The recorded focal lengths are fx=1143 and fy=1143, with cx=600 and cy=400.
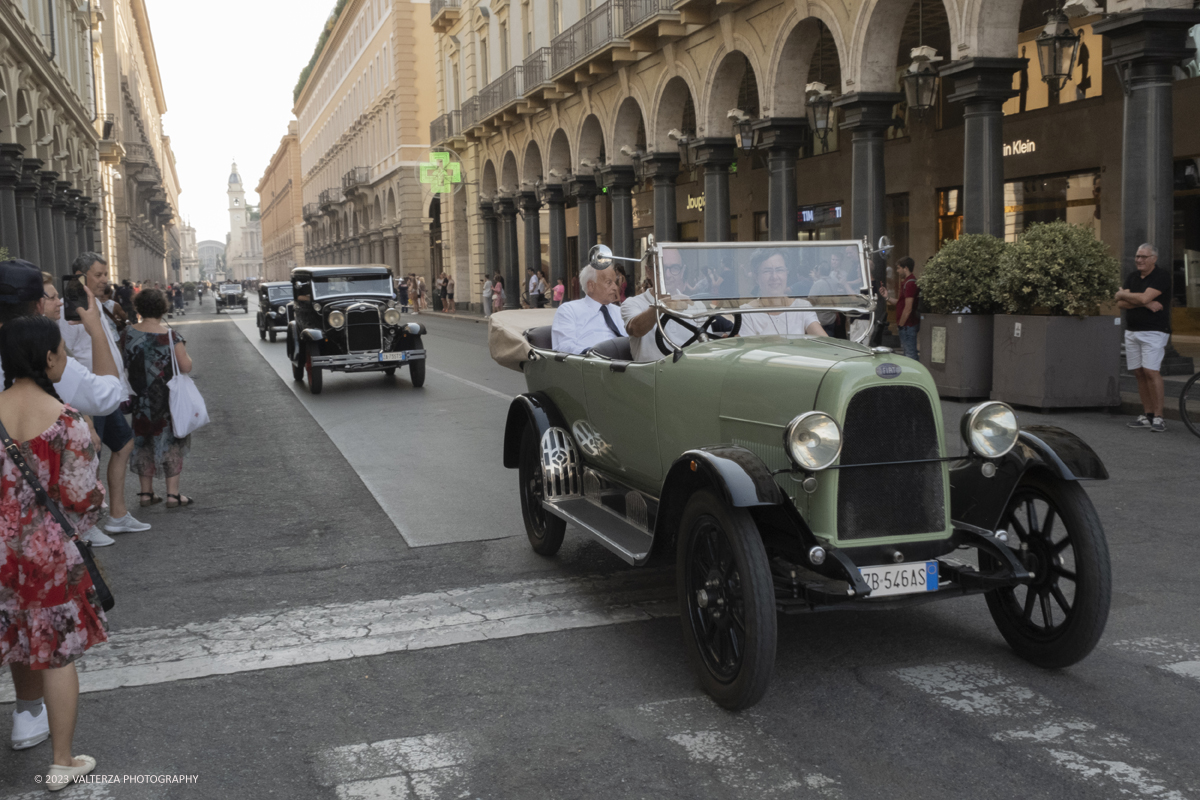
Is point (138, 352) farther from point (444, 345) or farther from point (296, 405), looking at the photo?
point (444, 345)

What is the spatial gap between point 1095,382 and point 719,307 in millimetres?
8101

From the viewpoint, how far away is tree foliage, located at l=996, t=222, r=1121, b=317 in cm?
1195

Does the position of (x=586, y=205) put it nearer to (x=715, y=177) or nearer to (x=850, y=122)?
(x=715, y=177)

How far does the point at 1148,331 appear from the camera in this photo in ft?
34.5

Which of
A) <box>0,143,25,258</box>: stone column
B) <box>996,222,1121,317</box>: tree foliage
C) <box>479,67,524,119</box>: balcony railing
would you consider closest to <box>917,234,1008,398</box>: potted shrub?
<box>996,222,1121,317</box>: tree foliage

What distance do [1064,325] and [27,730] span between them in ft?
34.9

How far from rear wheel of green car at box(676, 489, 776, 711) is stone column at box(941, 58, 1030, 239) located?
1229 centimetres

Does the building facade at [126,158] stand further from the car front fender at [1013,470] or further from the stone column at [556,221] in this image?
the car front fender at [1013,470]

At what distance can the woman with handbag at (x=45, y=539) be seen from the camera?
140 inches

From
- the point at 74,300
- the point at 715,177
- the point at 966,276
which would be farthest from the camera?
the point at 715,177

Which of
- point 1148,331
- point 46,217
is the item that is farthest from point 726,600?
point 46,217

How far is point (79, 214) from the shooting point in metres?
37.5

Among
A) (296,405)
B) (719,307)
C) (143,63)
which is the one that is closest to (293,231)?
(143,63)

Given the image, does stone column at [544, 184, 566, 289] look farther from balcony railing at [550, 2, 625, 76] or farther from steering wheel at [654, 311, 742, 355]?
steering wheel at [654, 311, 742, 355]
